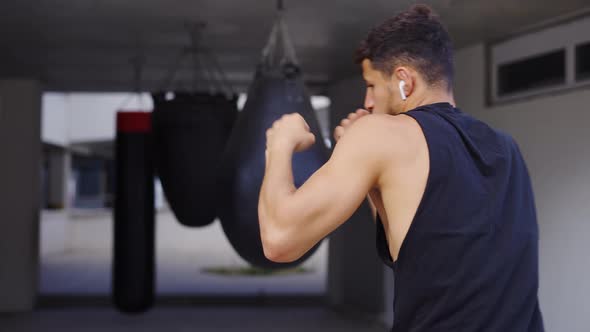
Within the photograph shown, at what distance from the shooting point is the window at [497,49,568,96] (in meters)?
3.30

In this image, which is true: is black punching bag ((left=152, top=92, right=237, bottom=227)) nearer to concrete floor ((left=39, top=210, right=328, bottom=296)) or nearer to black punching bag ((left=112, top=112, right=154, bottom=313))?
black punching bag ((left=112, top=112, right=154, bottom=313))

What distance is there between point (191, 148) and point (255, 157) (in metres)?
1.10

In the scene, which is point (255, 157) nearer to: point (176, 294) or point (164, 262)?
point (176, 294)

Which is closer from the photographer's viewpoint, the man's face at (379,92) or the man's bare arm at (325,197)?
the man's bare arm at (325,197)

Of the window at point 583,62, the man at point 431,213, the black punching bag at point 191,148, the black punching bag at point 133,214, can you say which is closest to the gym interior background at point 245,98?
the window at point 583,62

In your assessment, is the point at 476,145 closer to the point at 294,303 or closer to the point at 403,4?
the point at 403,4

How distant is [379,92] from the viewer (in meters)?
1.03

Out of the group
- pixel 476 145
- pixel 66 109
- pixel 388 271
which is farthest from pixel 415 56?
pixel 66 109

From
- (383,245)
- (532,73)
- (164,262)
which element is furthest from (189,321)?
(164,262)

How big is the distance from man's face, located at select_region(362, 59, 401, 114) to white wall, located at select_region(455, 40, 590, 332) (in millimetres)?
2334

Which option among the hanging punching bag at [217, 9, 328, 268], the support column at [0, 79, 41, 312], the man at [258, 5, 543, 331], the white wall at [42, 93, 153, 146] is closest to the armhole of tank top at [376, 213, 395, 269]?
the man at [258, 5, 543, 331]

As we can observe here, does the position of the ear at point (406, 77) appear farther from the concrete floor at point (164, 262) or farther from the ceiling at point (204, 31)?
the concrete floor at point (164, 262)

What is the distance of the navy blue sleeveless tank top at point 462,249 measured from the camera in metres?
0.90

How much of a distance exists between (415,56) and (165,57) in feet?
13.2
